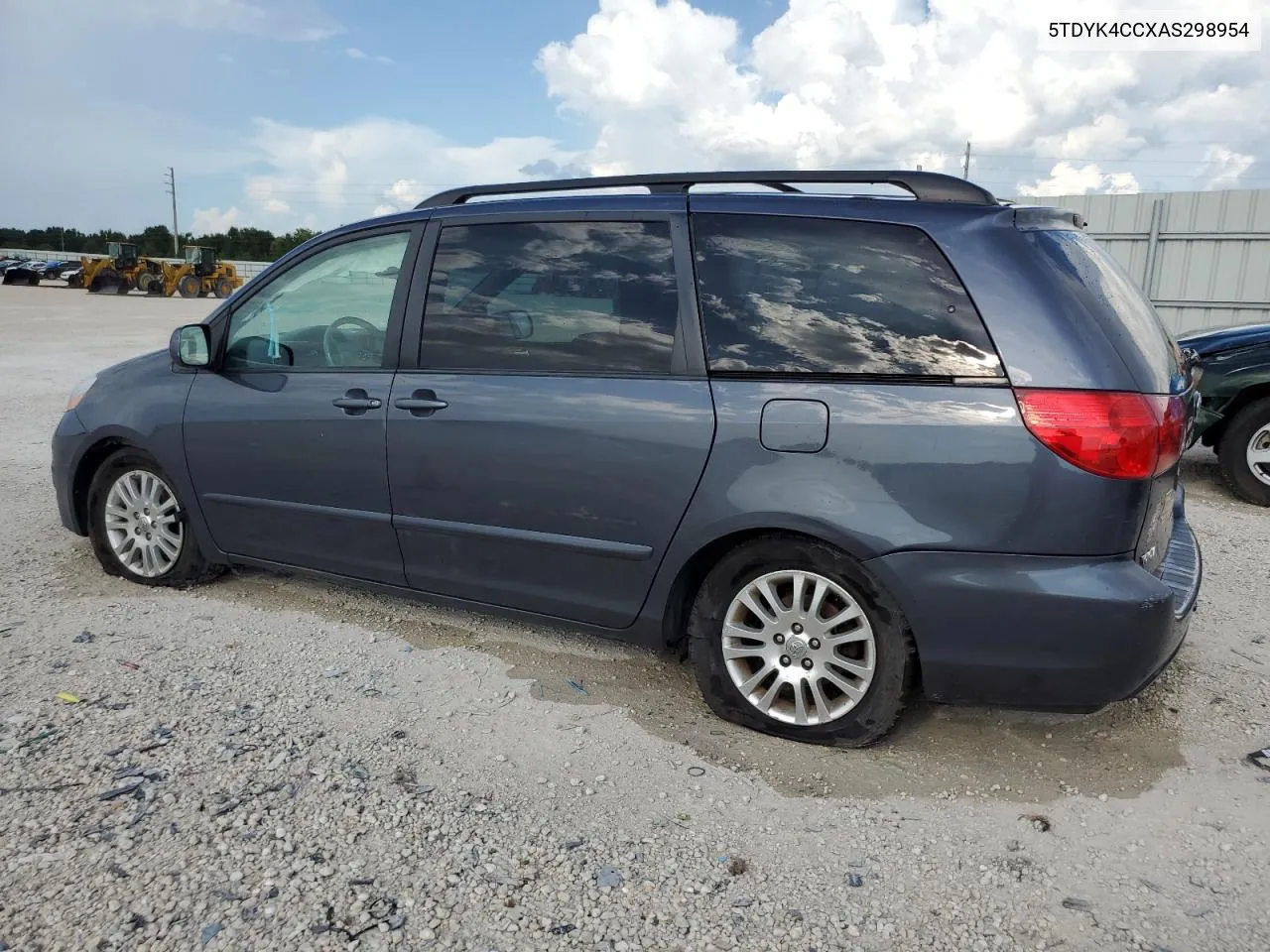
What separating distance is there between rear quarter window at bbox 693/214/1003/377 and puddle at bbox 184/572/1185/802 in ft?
4.04

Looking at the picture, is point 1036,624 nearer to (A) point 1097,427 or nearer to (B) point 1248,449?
(A) point 1097,427

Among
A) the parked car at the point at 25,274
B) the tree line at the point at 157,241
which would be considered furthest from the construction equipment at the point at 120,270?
the tree line at the point at 157,241

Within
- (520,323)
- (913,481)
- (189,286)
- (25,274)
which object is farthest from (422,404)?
(25,274)

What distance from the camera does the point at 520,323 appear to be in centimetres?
352

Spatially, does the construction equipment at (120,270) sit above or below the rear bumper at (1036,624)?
above

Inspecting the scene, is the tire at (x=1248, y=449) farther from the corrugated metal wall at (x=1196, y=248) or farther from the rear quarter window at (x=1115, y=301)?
the corrugated metal wall at (x=1196, y=248)

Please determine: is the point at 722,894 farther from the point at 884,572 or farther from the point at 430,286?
the point at 430,286

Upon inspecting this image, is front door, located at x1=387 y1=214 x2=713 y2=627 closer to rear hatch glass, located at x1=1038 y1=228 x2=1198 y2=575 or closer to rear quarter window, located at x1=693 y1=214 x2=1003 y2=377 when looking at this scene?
rear quarter window, located at x1=693 y1=214 x2=1003 y2=377

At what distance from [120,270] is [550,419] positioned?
37040 millimetres

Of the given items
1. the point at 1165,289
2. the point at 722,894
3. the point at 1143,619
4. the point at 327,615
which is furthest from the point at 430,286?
the point at 1165,289

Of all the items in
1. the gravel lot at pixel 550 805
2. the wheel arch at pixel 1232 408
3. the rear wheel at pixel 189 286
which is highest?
the rear wheel at pixel 189 286

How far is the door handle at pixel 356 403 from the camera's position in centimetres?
372

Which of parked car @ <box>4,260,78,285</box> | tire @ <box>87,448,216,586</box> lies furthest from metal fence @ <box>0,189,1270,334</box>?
parked car @ <box>4,260,78,285</box>

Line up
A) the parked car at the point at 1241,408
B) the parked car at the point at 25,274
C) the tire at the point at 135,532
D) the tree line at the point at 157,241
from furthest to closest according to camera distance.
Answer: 1. the tree line at the point at 157,241
2. the parked car at the point at 25,274
3. the parked car at the point at 1241,408
4. the tire at the point at 135,532
